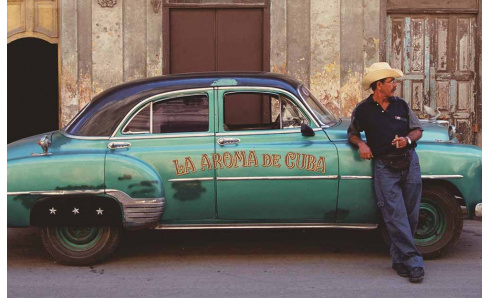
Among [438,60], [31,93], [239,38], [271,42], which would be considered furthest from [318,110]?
[31,93]

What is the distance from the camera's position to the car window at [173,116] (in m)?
7.29

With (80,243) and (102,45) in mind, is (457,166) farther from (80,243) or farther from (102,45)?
(102,45)

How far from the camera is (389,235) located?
6.86 meters

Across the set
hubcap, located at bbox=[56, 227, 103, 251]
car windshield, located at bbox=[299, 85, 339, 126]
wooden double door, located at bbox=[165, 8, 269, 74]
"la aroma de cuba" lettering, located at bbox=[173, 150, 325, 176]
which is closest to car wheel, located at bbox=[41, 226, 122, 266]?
hubcap, located at bbox=[56, 227, 103, 251]

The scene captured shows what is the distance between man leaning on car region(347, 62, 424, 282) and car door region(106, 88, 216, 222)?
1.37 m

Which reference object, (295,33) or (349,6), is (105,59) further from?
(349,6)

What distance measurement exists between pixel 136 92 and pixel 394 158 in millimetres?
2388

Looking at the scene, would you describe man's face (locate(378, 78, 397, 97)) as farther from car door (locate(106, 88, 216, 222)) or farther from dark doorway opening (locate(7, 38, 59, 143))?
dark doorway opening (locate(7, 38, 59, 143))

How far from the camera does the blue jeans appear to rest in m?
6.62

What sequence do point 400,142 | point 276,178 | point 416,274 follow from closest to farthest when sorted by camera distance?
point 416,274
point 400,142
point 276,178

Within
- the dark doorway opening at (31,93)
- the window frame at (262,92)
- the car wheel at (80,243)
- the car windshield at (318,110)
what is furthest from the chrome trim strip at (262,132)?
the dark doorway opening at (31,93)

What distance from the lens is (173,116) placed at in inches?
289

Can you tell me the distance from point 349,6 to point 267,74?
6.01 m
